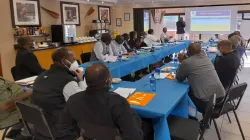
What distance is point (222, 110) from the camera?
2.43m

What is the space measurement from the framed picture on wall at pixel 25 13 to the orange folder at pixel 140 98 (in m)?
4.39

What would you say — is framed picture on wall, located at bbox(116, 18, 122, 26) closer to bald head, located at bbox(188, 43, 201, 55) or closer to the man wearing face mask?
bald head, located at bbox(188, 43, 201, 55)

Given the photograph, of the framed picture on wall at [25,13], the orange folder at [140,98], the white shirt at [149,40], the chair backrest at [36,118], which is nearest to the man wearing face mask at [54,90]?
the chair backrest at [36,118]

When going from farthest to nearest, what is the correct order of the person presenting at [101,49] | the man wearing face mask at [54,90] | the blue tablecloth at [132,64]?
1. the person presenting at [101,49]
2. the blue tablecloth at [132,64]
3. the man wearing face mask at [54,90]

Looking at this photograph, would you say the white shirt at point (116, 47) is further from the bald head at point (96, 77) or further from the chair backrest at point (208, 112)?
the bald head at point (96, 77)

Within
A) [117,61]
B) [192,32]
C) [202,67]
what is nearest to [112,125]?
[202,67]

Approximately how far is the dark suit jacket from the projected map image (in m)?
8.32

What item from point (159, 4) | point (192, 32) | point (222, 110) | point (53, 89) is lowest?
point (222, 110)

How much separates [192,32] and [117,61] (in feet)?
23.1

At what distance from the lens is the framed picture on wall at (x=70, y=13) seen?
6863 mm

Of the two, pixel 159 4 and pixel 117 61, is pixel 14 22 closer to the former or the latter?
pixel 117 61

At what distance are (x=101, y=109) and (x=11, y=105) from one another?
1325 mm

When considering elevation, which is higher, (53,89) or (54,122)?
(53,89)

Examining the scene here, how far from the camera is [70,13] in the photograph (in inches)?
280
